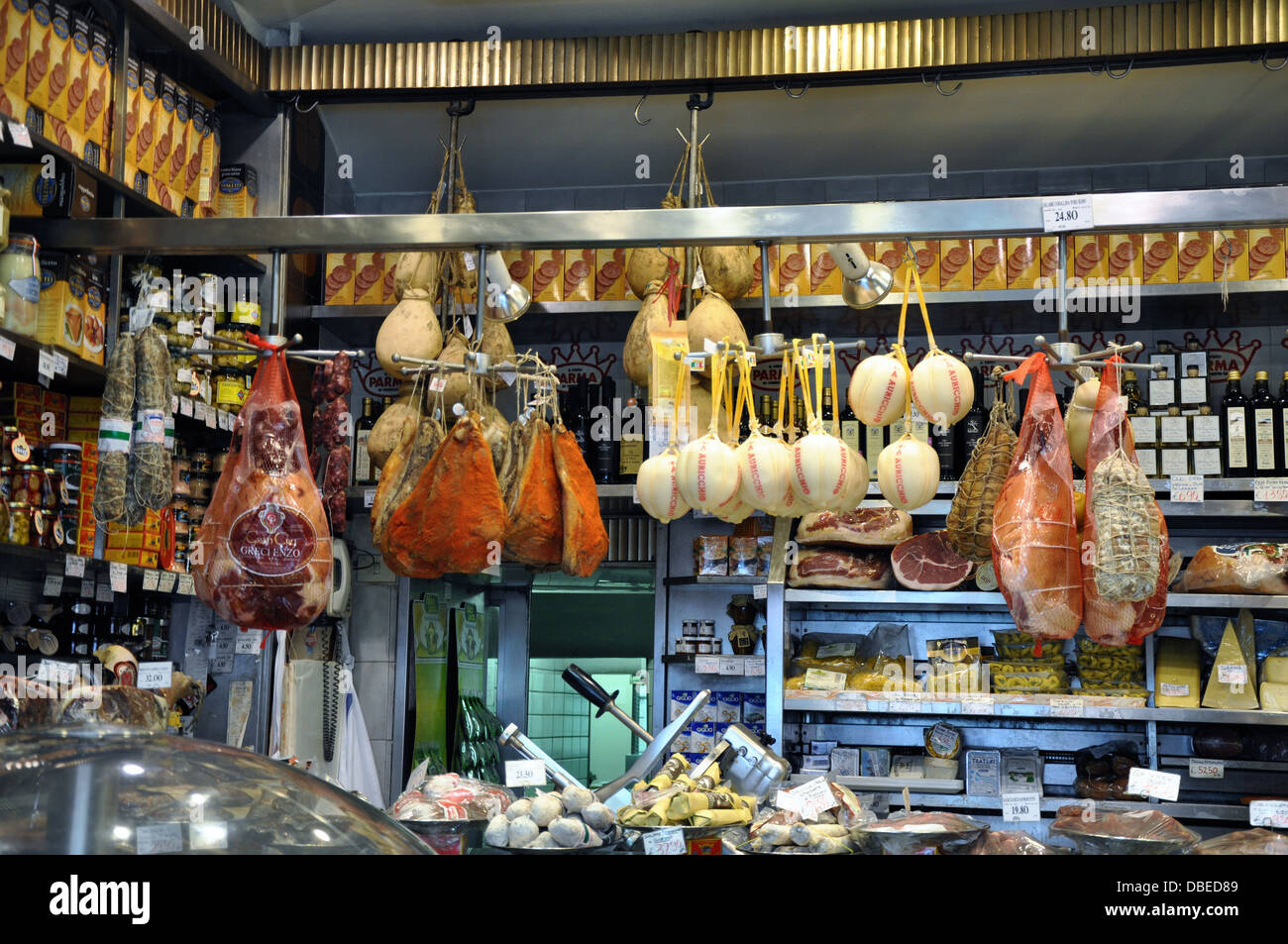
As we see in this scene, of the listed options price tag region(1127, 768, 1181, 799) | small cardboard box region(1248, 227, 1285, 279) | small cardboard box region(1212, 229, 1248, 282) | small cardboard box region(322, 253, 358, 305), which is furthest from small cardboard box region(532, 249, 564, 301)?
price tag region(1127, 768, 1181, 799)

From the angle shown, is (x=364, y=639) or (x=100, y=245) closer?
(x=100, y=245)

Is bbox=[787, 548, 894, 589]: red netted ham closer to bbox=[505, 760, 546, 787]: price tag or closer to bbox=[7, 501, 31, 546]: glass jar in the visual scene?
bbox=[505, 760, 546, 787]: price tag

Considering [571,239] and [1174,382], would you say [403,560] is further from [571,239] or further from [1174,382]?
[1174,382]

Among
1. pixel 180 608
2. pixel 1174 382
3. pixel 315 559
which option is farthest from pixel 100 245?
pixel 1174 382

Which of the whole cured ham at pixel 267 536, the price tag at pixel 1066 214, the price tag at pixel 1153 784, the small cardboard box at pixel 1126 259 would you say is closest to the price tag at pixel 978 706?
the price tag at pixel 1153 784

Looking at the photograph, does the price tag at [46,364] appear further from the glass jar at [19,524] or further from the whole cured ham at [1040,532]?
the whole cured ham at [1040,532]

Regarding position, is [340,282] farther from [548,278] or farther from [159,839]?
[159,839]

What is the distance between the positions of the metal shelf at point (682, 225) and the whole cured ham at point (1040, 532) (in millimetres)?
428

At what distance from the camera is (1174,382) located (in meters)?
5.16

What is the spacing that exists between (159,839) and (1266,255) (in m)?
4.93

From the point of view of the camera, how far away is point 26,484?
364 centimetres

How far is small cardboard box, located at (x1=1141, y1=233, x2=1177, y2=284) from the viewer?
16.8 ft

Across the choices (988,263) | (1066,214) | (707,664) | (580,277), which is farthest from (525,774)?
(988,263)

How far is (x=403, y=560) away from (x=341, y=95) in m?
2.67
